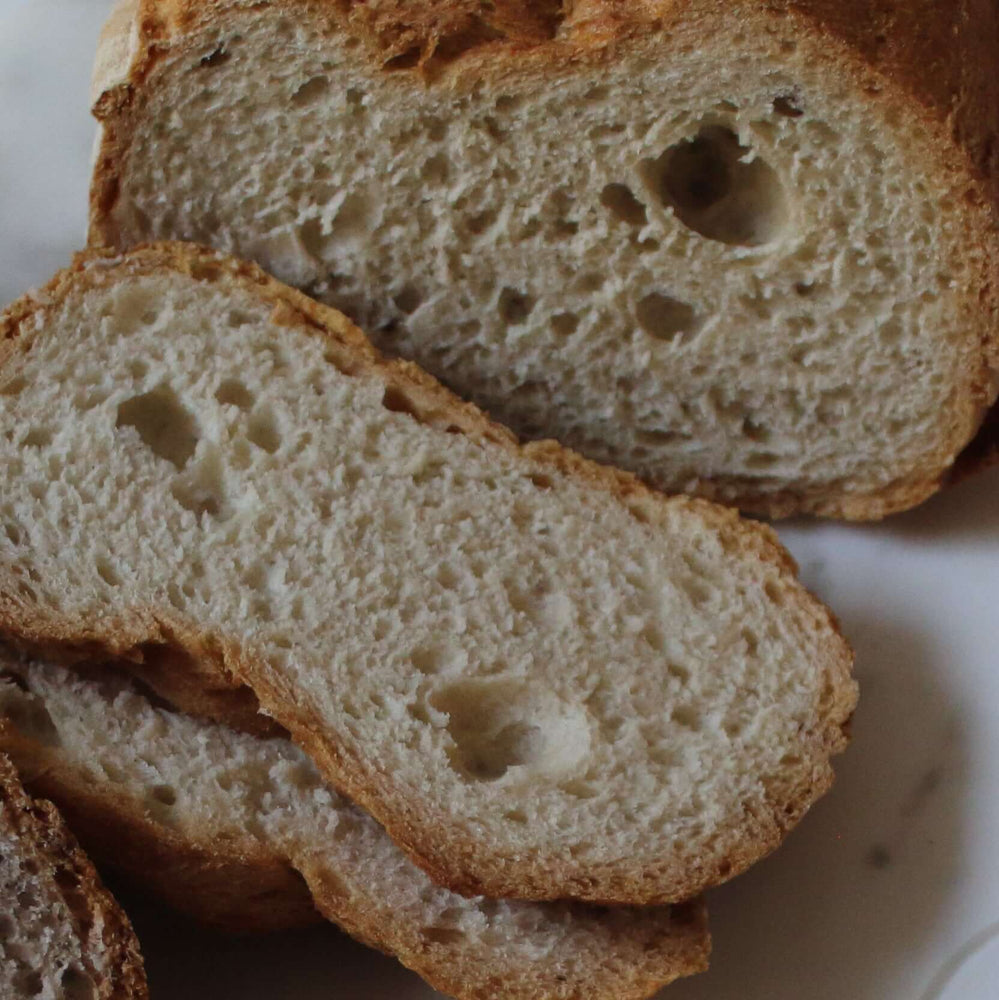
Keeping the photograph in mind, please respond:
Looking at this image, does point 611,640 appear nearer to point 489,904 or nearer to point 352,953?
point 489,904

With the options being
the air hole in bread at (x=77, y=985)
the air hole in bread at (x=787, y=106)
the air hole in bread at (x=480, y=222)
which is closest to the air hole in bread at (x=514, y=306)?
the air hole in bread at (x=480, y=222)

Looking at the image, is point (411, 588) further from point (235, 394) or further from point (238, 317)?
point (238, 317)

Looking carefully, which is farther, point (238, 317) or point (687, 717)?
point (238, 317)

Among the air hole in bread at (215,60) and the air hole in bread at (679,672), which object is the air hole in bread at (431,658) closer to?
the air hole in bread at (679,672)

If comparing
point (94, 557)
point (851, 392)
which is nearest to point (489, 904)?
point (94, 557)

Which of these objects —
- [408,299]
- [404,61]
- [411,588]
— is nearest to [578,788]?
[411,588]

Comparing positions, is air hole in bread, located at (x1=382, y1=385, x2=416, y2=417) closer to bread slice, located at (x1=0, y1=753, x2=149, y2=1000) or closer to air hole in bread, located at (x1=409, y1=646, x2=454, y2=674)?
air hole in bread, located at (x1=409, y1=646, x2=454, y2=674)
